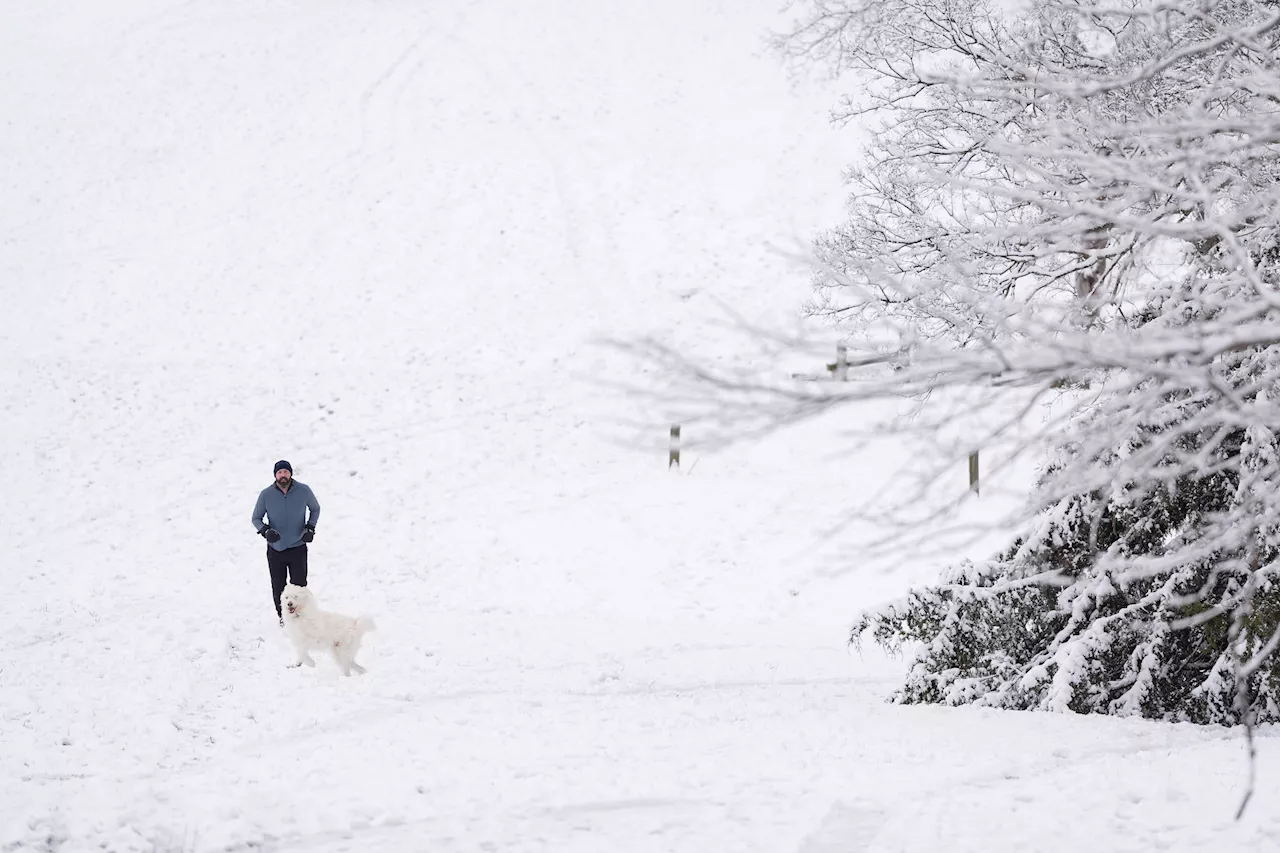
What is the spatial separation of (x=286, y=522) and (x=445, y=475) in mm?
6980

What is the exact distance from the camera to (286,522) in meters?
10.8

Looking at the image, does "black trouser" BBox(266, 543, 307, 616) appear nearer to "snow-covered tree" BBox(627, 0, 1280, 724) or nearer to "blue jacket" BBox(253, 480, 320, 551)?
"blue jacket" BBox(253, 480, 320, 551)

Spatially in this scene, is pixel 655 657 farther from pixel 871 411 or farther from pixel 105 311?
pixel 105 311

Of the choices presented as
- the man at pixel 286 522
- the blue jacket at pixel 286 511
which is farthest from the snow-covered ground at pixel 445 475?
the blue jacket at pixel 286 511

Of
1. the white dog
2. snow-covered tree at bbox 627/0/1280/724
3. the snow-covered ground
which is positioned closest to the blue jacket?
the snow-covered ground

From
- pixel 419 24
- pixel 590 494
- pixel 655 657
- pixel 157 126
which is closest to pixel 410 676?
pixel 655 657

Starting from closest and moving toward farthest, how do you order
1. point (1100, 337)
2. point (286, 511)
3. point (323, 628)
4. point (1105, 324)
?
1. point (1100, 337)
2. point (1105, 324)
3. point (323, 628)
4. point (286, 511)

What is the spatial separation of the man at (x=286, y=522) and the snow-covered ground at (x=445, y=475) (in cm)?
88

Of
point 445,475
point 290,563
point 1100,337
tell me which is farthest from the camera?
point 445,475

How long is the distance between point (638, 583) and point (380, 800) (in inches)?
334

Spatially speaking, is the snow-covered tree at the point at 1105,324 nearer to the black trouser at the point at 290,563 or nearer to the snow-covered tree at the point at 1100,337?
the snow-covered tree at the point at 1100,337

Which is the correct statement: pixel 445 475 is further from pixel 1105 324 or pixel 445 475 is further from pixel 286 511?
pixel 1105 324

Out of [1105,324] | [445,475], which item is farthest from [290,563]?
[1105,324]

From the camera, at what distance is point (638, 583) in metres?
14.6
